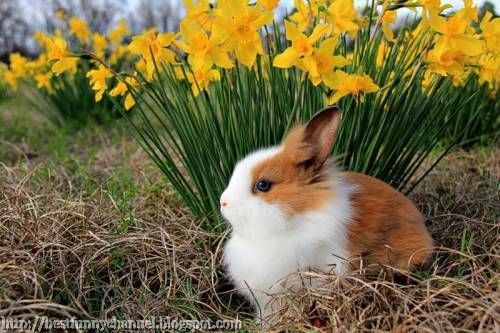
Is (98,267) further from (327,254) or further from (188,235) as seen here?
(327,254)

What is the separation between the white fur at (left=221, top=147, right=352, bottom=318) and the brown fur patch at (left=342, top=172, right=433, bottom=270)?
61 millimetres

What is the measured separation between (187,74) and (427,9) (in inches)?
40.1

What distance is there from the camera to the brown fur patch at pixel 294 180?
5.57ft

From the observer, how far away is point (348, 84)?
1.88 metres

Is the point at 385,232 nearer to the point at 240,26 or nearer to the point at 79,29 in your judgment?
the point at 240,26

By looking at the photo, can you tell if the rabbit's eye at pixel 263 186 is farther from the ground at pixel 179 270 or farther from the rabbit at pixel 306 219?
the ground at pixel 179 270

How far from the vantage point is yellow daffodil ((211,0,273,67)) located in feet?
5.66

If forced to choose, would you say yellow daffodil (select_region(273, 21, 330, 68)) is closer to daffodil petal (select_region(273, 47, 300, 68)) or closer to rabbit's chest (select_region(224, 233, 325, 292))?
daffodil petal (select_region(273, 47, 300, 68))

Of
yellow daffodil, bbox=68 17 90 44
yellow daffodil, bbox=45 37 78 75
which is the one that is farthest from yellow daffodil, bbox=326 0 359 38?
yellow daffodil, bbox=68 17 90 44

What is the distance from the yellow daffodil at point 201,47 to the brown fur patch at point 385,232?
65 cm

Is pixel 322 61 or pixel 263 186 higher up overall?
pixel 322 61

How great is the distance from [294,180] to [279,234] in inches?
7.3

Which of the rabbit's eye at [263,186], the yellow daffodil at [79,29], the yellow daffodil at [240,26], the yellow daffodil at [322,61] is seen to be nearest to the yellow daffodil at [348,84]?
the yellow daffodil at [322,61]

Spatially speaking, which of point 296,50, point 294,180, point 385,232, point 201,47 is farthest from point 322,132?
point 201,47
